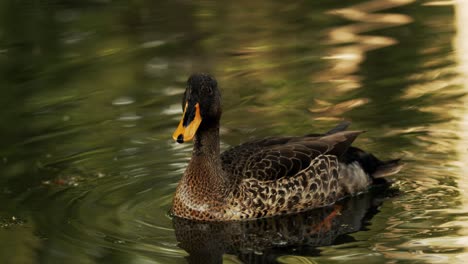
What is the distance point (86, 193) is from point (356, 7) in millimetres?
8006

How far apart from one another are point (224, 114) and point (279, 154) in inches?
109

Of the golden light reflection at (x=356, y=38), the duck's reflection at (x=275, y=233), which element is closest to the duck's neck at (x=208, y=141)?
the duck's reflection at (x=275, y=233)

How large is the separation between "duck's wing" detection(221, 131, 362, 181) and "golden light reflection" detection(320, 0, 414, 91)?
2867 mm

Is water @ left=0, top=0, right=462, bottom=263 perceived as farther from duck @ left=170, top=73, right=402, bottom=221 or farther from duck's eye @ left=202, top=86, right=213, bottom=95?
duck's eye @ left=202, top=86, right=213, bottom=95

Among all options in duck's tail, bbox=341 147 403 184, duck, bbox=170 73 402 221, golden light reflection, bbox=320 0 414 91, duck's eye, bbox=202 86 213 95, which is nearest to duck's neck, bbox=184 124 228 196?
duck, bbox=170 73 402 221

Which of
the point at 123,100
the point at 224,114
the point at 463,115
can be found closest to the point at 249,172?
the point at 224,114

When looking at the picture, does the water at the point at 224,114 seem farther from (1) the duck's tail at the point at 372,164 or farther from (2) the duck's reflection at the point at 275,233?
(1) the duck's tail at the point at 372,164

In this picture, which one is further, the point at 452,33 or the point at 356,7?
the point at 356,7

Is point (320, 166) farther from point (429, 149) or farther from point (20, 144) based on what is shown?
point (20, 144)

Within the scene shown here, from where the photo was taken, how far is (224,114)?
47.5 feet

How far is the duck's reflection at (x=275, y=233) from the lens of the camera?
34.5 feet

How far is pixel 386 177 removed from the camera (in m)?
12.5

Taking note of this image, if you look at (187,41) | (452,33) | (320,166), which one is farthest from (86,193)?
(452,33)

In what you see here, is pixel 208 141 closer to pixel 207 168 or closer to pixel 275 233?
pixel 207 168
